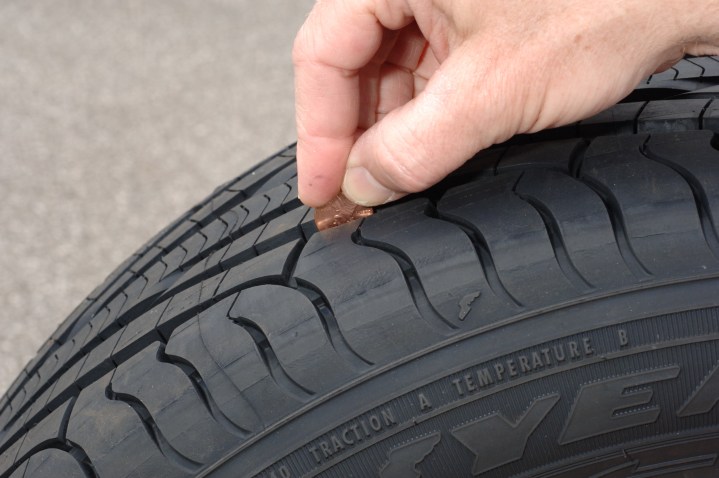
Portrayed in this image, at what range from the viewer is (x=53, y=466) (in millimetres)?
1015

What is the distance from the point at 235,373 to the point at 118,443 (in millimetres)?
169

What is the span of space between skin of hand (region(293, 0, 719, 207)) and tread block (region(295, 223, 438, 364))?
11 cm

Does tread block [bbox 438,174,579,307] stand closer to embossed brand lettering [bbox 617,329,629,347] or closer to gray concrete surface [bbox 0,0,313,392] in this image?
embossed brand lettering [bbox 617,329,629,347]

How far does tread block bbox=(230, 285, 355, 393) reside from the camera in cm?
95

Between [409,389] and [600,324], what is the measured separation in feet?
0.76

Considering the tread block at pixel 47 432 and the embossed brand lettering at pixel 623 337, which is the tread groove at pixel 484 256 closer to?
the embossed brand lettering at pixel 623 337

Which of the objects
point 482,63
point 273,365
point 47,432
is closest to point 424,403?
point 273,365

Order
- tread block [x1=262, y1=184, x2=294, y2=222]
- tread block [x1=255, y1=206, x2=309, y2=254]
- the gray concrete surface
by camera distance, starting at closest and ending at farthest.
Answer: tread block [x1=255, y1=206, x2=309, y2=254]
tread block [x1=262, y1=184, x2=294, y2=222]
the gray concrete surface

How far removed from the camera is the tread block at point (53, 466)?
1000 mm

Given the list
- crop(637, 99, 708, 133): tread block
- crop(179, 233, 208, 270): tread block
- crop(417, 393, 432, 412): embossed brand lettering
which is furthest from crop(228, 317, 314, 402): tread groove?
crop(637, 99, 708, 133): tread block

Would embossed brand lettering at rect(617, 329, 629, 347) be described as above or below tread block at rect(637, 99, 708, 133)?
below

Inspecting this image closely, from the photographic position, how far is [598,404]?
0.96 m

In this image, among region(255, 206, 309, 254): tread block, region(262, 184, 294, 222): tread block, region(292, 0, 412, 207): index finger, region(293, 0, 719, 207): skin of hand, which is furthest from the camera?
region(262, 184, 294, 222): tread block

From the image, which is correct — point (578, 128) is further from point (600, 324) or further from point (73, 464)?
point (73, 464)
